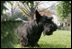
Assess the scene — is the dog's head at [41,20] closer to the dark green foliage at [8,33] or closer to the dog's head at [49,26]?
the dog's head at [49,26]

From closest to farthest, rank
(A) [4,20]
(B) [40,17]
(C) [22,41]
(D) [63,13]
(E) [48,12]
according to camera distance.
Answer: (A) [4,20]
(B) [40,17]
(C) [22,41]
(E) [48,12]
(D) [63,13]

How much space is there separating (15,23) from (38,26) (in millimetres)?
2547

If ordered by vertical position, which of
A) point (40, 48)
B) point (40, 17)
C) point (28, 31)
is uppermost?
point (40, 17)

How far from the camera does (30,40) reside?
3.24m

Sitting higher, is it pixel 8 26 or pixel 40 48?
pixel 8 26

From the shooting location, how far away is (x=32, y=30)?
3.11 m

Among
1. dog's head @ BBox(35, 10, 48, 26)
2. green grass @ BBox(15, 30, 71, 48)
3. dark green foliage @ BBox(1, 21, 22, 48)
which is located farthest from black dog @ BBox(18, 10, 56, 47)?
Answer: dark green foliage @ BBox(1, 21, 22, 48)

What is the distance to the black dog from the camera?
303 cm

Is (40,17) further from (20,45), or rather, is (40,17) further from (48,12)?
(48,12)

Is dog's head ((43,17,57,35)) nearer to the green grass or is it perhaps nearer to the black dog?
the black dog

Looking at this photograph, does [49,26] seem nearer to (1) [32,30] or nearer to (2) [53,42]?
(1) [32,30]

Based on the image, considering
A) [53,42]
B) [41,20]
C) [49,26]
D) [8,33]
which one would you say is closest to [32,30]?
[41,20]

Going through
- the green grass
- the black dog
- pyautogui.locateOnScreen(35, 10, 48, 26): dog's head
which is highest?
pyautogui.locateOnScreen(35, 10, 48, 26): dog's head

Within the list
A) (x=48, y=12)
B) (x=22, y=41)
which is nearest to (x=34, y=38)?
(x=22, y=41)
